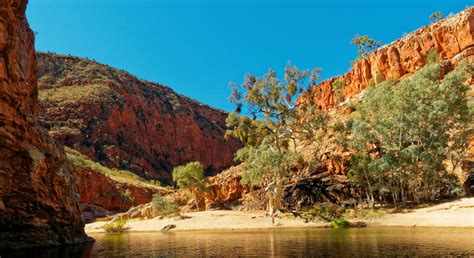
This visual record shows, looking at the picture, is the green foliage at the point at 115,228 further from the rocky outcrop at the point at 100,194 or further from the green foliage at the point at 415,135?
the green foliage at the point at 415,135

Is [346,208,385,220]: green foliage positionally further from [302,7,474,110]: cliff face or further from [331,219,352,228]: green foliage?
[302,7,474,110]: cliff face

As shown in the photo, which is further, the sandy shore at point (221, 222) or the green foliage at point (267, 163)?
the green foliage at point (267, 163)

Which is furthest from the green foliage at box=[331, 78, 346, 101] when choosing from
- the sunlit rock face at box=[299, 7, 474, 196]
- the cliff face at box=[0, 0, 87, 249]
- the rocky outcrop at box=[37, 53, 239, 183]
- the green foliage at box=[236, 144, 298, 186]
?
the cliff face at box=[0, 0, 87, 249]

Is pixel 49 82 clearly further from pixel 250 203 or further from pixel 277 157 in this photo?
pixel 277 157

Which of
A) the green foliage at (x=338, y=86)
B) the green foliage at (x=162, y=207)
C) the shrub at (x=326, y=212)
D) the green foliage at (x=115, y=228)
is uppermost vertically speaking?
the green foliage at (x=338, y=86)

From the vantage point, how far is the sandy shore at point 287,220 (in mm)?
34281

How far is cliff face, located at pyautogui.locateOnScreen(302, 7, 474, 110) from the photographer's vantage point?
76.1m

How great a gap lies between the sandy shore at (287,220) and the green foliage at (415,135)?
5.15 metres

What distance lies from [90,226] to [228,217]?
2328 centimetres

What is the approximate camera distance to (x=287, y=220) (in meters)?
44.0

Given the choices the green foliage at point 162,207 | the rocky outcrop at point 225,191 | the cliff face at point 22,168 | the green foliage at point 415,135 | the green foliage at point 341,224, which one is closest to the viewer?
the cliff face at point 22,168

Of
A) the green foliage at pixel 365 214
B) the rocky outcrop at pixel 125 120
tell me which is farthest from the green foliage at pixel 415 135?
the rocky outcrop at pixel 125 120

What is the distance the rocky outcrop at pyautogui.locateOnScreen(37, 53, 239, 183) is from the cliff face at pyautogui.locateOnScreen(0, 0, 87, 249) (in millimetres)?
88479

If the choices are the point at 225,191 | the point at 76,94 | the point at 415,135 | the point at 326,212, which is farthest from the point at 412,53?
the point at 76,94
